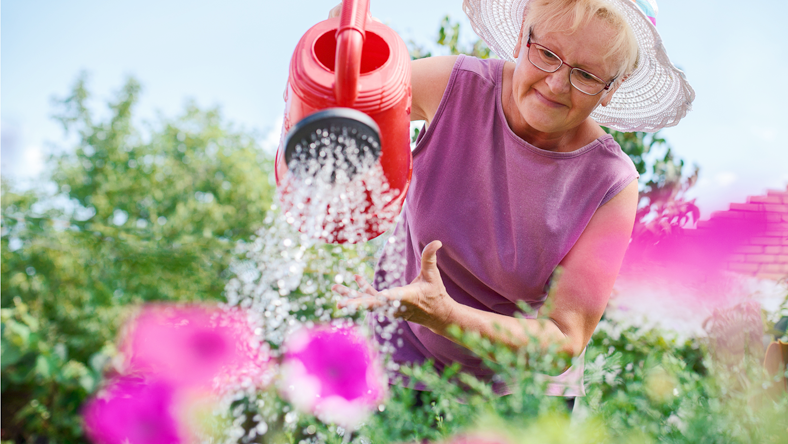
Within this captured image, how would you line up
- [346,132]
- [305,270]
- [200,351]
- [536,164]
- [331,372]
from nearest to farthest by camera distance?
[346,132]
[536,164]
[331,372]
[200,351]
[305,270]

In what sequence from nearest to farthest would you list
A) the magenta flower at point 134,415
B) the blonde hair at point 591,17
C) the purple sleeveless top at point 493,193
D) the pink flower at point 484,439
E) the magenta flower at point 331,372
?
the pink flower at point 484,439
the blonde hair at point 591,17
the purple sleeveless top at point 493,193
the magenta flower at point 331,372
the magenta flower at point 134,415

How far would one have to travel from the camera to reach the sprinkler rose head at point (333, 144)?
2.65 ft

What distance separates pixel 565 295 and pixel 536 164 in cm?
38

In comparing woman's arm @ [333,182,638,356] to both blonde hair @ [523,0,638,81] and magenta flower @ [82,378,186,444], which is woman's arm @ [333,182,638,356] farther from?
magenta flower @ [82,378,186,444]

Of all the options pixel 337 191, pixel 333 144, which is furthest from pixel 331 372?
pixel 333 144

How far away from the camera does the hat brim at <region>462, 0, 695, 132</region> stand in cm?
136

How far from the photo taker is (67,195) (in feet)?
31.2

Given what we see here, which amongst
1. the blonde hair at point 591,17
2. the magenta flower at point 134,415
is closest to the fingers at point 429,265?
the blonde hair at point 591,17

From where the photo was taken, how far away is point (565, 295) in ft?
3.76

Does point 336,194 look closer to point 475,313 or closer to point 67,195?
point 475,313

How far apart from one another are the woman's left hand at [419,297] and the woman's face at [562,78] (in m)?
0.51

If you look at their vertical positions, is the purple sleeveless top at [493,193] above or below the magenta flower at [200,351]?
above

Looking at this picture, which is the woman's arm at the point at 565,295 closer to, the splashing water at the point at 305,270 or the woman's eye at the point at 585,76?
the splashing water at the point at 305,270

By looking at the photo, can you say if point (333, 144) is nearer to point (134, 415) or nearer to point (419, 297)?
point (419, 297)
